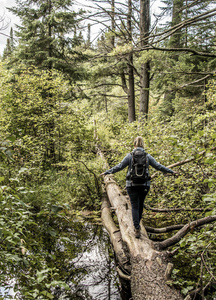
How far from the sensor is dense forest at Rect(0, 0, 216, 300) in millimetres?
3016

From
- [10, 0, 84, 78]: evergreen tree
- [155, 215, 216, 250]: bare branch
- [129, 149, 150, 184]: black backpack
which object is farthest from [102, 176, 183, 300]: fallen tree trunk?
[10, 0, 84, 78]: evergreen tree

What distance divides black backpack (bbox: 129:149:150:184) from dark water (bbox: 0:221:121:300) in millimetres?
2057

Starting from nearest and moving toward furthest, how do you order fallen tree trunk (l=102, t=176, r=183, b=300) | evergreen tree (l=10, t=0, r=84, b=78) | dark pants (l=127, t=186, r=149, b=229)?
fallen tree trunk (l=102, t=176, r=183, b=300), dark pants (l=127, t=186, r=149, b=229), evergreen tree (l=10, t=0, r=84, b=78)

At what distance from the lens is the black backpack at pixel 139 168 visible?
4.09 meters

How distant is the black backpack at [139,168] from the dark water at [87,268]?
2.06 m

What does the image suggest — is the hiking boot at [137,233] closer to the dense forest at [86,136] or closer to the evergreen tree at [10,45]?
the dense forest at [86,136]

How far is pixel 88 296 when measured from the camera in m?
3.81

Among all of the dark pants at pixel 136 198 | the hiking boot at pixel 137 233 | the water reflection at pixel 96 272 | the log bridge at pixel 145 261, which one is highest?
the dark pants at pixel 136 198

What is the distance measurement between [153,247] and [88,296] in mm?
1478

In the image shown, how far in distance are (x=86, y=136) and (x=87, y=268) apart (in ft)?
24.3

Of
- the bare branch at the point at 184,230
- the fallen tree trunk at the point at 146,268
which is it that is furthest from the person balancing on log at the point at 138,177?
the bare branch at the point at 184,230

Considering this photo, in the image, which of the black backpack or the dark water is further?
the black backpack

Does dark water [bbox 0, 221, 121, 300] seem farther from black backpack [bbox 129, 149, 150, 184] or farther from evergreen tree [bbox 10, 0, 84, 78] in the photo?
evergreen tree [bbox 10, 0, 84, 78]

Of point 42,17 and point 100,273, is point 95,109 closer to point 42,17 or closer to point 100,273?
point 42,17
